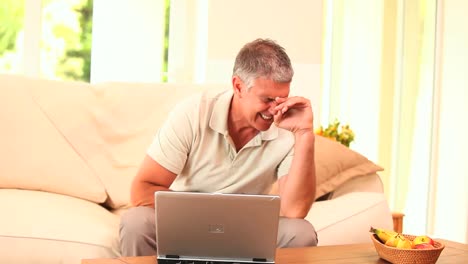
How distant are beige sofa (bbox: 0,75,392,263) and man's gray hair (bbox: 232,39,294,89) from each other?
2.15ft

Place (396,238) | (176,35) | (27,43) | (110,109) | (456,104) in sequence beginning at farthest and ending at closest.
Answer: (456,104), (176,35), (27,43), (110,109), (396,238)

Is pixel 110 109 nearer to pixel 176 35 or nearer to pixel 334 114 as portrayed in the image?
pixel 176 35

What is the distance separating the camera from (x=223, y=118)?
2.42 m

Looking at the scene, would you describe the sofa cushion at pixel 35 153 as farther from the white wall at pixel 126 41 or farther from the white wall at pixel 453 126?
the white wall at pixel 453 126

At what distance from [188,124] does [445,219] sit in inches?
121

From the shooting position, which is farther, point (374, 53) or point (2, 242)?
point (374, 53)

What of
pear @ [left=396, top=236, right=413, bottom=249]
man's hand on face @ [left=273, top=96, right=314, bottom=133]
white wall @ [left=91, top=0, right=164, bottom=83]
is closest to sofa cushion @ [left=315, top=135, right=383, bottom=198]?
man's hand on face @ [left=273, top=96, right=314, bottom=133]

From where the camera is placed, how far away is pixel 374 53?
17.1ft

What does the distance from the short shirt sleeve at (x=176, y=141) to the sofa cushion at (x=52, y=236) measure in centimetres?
27

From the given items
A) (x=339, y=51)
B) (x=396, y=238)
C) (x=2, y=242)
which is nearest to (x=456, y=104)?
(x=339, y=51)

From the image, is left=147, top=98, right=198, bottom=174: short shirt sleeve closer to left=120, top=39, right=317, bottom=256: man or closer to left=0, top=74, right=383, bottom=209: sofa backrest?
left=120, top=39, right=317, bottom=256: man

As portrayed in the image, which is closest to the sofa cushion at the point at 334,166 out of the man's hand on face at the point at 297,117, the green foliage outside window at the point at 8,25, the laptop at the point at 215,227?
the man's hand on face at the point at 297,117

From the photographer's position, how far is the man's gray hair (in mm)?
2299

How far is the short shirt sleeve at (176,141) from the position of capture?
2.38m
